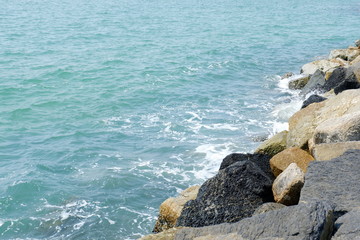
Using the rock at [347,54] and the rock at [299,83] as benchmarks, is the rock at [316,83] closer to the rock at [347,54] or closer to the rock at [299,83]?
the rock at [299,83]

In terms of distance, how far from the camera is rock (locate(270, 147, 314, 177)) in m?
10.8

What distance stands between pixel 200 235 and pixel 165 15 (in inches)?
1770

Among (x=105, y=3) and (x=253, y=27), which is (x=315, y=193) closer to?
(x=253, y=27)

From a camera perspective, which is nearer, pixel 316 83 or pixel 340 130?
pixel 340 130

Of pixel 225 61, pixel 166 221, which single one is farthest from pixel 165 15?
pixel 166 221

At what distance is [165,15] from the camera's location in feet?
166

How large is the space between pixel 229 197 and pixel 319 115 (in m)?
3.90

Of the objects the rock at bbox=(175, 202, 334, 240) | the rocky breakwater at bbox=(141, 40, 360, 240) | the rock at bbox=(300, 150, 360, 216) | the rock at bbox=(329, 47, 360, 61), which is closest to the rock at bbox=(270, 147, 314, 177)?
the rocky breakwater at bbox=(141, 40, 360, 240)

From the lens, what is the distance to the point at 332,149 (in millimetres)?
9781

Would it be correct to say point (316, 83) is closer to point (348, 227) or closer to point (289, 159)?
point (289, 159)

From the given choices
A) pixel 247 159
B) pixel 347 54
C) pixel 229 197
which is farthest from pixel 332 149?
pixel 347 54

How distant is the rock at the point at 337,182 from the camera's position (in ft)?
25.6

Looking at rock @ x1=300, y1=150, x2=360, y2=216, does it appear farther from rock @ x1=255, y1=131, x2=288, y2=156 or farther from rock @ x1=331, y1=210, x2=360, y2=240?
rock @ x1=255, y1=131, x2=288, y2=156

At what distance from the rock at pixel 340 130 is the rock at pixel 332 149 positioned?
574mm
